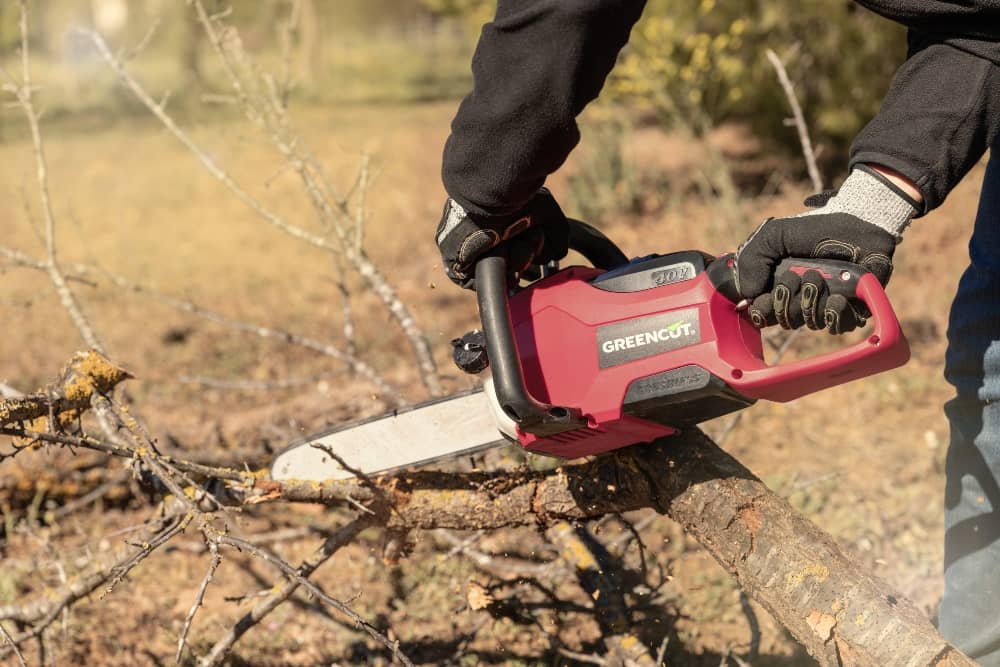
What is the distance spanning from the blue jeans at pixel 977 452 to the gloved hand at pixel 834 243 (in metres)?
0.41

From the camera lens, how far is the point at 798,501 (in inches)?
134

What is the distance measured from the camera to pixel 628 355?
1775mm

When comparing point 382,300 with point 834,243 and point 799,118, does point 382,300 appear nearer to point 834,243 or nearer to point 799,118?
point 799,118

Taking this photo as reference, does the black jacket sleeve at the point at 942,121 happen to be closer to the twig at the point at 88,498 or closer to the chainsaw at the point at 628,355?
the chainsaw at the point at 628,355

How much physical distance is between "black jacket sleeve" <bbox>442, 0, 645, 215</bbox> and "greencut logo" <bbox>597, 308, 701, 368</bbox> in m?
0.34

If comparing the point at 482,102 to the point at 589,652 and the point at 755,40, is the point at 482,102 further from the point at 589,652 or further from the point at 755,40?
the point at 755,40

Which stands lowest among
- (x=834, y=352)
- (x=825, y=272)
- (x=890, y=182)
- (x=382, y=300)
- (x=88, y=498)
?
(x=88, y=498)

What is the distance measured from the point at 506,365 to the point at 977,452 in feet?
3.46

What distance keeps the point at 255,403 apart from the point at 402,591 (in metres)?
1.86

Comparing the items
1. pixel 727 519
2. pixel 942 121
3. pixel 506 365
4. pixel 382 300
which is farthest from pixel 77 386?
pixel 942 121

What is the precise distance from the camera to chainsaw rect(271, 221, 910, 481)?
1683 millimetres

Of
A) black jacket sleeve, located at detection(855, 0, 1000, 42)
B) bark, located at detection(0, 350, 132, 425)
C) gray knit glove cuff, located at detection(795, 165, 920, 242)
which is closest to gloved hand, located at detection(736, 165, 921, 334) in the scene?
gray knit glove cuff, located at detection(795, 165, 920, 242)

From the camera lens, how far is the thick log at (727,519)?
1.68 meters

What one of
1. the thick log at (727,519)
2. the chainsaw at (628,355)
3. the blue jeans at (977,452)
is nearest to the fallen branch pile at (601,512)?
the thick log at (727,519)
